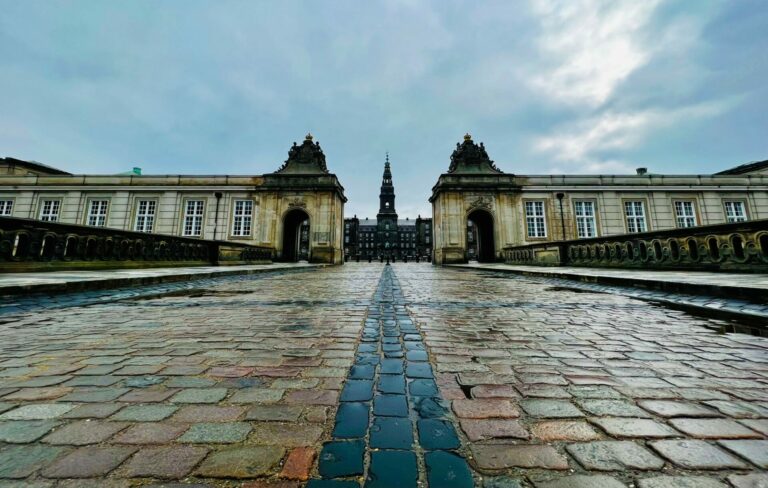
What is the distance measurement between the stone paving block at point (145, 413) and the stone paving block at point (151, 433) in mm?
56

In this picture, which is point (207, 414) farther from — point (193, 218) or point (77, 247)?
point (193, 218)

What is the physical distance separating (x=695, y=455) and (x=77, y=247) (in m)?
10.7

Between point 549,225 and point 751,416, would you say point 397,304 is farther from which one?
point 549,225

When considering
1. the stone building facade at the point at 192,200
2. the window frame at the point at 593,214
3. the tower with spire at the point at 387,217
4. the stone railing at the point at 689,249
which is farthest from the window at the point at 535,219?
the tower with spire at the point at 387,217

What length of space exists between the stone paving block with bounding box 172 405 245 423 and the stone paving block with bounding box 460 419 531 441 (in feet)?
3.08

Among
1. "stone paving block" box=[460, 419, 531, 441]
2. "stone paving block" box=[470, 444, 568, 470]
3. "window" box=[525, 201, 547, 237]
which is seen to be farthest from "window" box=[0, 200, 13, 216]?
"window" box=[525, 201, 547, 237]

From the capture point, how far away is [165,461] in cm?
104

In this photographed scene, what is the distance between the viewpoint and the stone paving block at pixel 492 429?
1.20 meters

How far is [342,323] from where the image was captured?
3.24 m

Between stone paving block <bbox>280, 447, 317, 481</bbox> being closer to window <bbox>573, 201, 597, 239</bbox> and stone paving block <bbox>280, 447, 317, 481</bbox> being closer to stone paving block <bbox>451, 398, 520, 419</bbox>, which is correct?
stone paving block <bbox>451, 398, 520, 419</bbox>

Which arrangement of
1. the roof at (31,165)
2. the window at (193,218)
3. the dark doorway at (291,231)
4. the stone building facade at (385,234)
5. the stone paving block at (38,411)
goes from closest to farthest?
the stone paving block at (38,411), the window at (193,218), the dark doorway at (291,231), the roof at (31,165), the stone building facade at (385,234)

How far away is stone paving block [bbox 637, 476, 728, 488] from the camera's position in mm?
934

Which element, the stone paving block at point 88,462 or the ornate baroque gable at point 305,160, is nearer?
the stone paving block at point 88,462

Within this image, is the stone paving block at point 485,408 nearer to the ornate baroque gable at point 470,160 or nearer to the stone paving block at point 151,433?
the stone paving block at point 151,433
